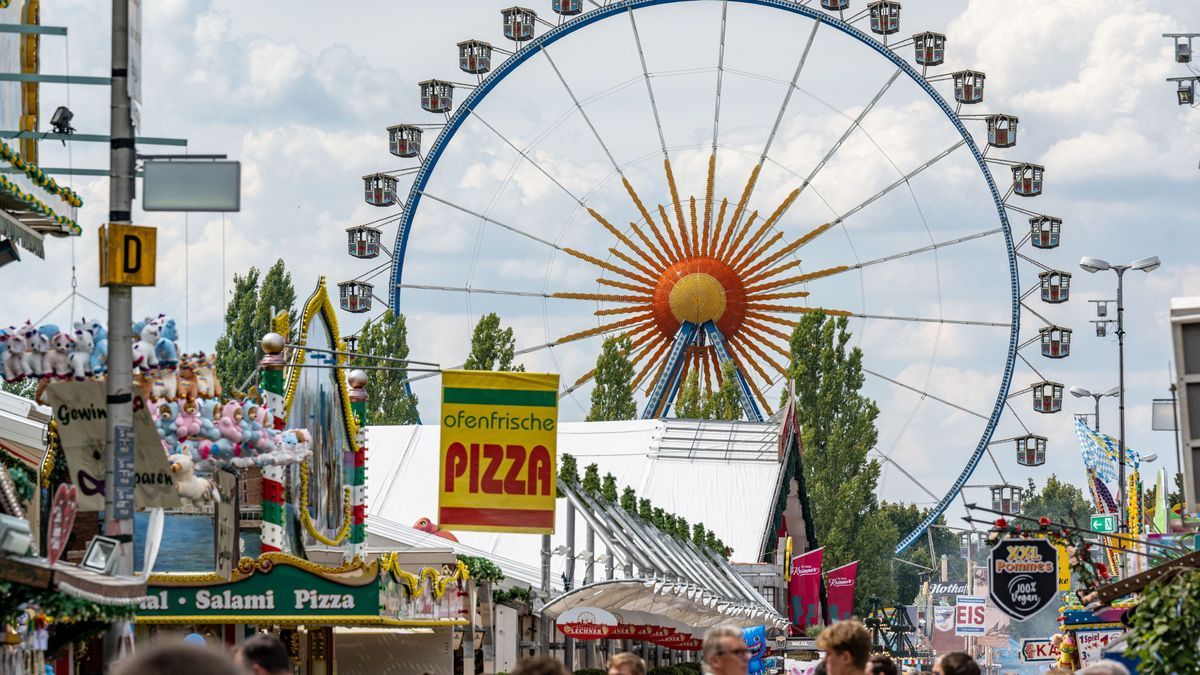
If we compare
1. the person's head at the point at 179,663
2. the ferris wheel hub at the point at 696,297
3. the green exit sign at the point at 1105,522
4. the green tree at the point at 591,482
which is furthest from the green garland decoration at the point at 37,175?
the ferris wheel hub at the point at 696,297

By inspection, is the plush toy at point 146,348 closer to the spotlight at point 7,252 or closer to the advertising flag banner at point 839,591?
the spotlight at point 7,252

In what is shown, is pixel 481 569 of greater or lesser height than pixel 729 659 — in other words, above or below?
below

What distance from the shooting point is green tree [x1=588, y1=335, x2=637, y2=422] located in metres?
63.9

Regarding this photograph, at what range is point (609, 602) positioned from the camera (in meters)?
29.8

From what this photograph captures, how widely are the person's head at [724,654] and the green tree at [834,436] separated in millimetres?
57253

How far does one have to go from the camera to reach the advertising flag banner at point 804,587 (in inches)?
2124

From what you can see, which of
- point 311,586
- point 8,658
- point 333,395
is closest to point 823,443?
point 333,395

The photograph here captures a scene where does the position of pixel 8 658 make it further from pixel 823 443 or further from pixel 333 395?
pixel 823 443

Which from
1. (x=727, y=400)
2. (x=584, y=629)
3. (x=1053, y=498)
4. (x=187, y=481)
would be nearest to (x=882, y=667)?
(x=187, y=481)

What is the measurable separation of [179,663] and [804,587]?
51.5 metres

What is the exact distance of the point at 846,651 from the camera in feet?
27.0

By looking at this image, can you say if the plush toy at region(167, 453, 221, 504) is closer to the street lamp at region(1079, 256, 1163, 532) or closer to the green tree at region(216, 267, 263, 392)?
the street lamp at region(1079, 256, 1163, 532)

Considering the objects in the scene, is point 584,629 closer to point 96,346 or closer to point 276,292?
point 96,346

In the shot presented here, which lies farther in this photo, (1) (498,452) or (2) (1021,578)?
(2) (1021,578)
